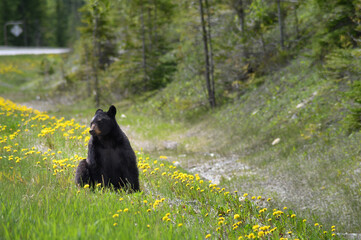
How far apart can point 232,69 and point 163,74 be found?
10.4m

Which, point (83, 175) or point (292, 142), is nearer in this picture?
point (83, 175)

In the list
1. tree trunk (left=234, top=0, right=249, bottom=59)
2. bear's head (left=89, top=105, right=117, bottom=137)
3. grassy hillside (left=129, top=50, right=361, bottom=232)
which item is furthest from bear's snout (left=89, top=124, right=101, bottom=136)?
tree trunk (left=234, top=0, right=249, bottom=59)

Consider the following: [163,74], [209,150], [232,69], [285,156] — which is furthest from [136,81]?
[285,156]

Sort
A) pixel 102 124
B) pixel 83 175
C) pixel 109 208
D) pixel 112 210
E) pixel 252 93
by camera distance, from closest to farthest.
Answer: pixel 112 210
pixel 109 208
pixel 102 124
pixel 83 175
pixel 252 93

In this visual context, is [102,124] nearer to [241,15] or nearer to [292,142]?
[292,142]

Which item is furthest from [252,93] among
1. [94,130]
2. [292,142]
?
[94,130]

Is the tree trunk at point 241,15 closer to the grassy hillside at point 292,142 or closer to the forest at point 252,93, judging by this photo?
the forest at point 252,93

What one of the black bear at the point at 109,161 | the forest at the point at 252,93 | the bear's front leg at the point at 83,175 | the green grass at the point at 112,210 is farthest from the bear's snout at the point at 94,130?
the forest at the point at 252,93

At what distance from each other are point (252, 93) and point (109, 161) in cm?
1354

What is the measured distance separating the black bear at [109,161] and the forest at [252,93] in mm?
3415

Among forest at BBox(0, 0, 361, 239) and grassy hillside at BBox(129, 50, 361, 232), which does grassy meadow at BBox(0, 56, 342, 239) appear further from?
forest at BBox(0, 0, 361, 239)

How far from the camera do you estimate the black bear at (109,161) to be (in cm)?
546

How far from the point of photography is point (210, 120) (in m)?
19.1

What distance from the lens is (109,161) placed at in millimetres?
5523
